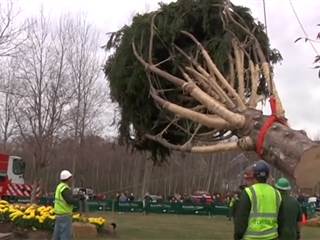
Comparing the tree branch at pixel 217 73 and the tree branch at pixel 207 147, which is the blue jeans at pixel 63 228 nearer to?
the tree branch at pixel 207 147

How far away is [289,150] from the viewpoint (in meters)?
9.45

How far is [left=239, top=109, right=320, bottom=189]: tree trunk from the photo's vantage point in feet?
27.2

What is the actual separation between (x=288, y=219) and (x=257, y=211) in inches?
27.5

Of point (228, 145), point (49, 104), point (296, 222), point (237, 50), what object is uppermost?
point (49, 104)

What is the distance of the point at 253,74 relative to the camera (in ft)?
42.5

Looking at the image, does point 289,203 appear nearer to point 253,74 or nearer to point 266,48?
point 253,74

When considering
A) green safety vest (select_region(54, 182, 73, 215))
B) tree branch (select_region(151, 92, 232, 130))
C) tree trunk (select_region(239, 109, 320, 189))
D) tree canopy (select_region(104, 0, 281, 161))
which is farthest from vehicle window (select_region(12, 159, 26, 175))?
tree trunk (select_region(239, 109, 320, 189))

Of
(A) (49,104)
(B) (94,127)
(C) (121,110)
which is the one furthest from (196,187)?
(C) (121,110)

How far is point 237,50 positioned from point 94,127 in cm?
3173

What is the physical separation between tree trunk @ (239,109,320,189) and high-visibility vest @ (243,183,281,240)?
72 cm

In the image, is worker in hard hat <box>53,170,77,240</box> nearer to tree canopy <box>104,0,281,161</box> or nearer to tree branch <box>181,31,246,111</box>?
tree canopy <box>104,0,281,161</box>

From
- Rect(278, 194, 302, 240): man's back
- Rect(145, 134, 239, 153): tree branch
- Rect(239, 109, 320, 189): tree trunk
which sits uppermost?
Rect(145, 134, 239, 153): tree branch

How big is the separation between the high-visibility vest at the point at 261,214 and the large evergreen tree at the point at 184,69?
4133mm

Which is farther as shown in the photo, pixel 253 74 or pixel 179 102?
pixel 179 102
